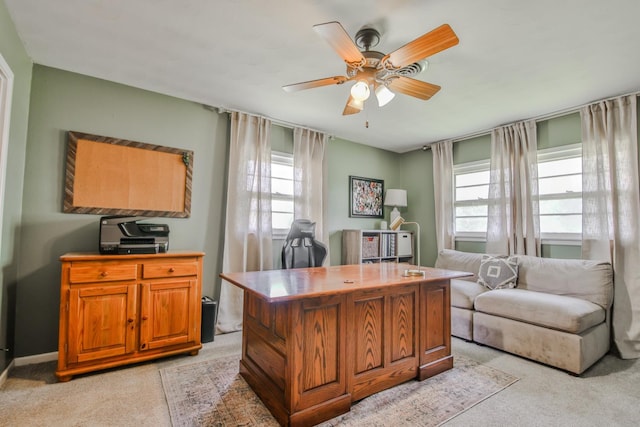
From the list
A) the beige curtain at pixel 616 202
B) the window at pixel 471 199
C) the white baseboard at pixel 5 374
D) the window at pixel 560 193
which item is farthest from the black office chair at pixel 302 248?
the beige curtain at pixel 616 202

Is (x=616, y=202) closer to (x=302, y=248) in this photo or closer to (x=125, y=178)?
(x=302, y=248)

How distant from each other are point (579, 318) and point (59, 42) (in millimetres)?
4614

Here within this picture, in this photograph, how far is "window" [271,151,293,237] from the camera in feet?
12.9

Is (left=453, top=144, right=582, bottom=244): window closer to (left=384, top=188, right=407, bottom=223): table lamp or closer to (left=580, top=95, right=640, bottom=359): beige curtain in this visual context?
(left=580, top=95, right=640, bottom=359): beige curtain

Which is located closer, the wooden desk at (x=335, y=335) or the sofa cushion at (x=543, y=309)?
the wooden desk at (x=335, y=335)

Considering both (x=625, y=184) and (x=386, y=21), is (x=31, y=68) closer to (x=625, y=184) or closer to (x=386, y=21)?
(x=386, y=21)

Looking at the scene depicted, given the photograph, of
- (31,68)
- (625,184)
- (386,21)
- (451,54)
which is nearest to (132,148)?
(31,68)

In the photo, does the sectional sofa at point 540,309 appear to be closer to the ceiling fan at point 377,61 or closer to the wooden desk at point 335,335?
the wooden desk at point 335,335

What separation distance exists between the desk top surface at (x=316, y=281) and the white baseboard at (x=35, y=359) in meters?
1.83

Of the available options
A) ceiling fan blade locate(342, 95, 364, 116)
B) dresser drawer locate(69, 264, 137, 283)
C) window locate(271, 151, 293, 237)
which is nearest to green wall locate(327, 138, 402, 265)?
window locate(271, 151, 293, 237)

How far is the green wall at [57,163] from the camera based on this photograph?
2.53 m

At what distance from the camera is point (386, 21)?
6.51ft

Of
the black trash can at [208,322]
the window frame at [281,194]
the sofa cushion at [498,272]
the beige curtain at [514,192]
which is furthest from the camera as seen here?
the window frame at [281,194]

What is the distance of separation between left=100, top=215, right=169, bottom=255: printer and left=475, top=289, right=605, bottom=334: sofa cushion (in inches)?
125
